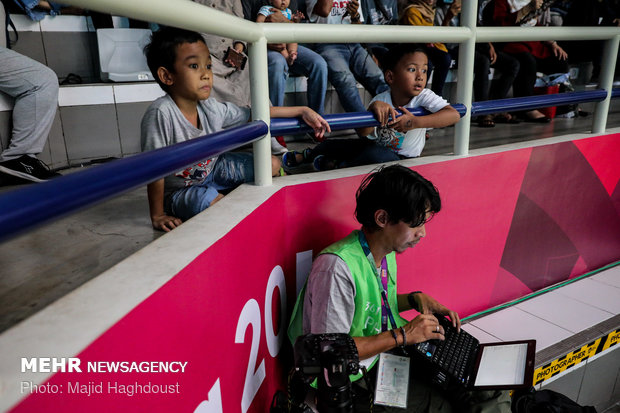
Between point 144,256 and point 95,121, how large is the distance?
7.76 ft

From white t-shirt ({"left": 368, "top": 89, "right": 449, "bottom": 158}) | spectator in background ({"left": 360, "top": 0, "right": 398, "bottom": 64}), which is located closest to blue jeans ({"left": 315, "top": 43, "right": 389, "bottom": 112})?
spectator in background ({"left": 360, "top": 0, "right": 398, "bottom": 64})

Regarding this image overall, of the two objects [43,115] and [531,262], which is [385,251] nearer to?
[531,262]

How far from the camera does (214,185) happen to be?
145cm

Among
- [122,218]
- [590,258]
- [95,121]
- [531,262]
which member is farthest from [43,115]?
[590,258]

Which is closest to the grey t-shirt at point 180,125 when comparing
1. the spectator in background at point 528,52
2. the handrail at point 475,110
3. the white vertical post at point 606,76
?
the handrail at point 475,110

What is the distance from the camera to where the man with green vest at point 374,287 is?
45.3 inches

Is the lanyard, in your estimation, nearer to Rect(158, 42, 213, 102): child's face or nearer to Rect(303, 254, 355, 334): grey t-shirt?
Rect(303, 254, 355, 334): grey t-shirt

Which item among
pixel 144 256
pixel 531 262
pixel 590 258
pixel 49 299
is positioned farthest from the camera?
pixel 590 258

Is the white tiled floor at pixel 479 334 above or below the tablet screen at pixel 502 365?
below

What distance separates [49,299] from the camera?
887 mm

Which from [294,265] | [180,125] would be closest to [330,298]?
[294,265]

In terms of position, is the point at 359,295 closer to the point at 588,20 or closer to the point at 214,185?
the point at 214,185

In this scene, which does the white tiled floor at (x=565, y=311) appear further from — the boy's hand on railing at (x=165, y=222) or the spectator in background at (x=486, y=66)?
the boy's hand on railing at (x=165, y=222)

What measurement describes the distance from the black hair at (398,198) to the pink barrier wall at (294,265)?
0.47 feet
